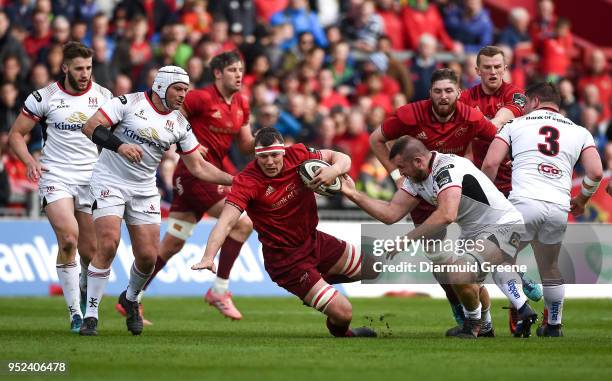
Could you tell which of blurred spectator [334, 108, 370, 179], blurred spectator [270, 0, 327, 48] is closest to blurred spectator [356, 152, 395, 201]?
blurred spectator [334, 108, 370, 179]

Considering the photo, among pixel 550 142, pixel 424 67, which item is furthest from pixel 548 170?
pixel 424 67

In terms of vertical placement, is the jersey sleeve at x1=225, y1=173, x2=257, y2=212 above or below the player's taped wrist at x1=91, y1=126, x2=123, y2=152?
below

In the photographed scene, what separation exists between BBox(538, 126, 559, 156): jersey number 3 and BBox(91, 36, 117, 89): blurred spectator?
10827 millimetres

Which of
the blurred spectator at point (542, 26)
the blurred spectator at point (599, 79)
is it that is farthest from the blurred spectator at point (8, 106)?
the blurred spectator at point (599, 79)

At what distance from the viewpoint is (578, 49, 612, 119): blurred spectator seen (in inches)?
1070

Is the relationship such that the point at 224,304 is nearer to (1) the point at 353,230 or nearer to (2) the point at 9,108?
(1) the point at 353,230

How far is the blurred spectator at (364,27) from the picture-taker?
85.7 feet

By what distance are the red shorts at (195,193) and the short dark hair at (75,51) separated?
2.66 metres

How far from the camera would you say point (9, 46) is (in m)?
21.9

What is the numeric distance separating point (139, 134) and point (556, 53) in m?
16.2

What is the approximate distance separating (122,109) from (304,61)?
467 inches

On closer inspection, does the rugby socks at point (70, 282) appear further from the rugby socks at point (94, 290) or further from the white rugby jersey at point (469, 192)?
the white rugby jersey at point (469, 192)

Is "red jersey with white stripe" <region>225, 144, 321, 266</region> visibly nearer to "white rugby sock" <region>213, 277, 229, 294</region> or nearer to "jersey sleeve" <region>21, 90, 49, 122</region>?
"jersey sleeve" <region>21, 90, 49, 122</region>

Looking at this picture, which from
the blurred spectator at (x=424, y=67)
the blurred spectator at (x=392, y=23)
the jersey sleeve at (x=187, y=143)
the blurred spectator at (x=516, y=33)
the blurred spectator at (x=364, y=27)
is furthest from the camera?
the blurred spectator at (x=516, y=33)
